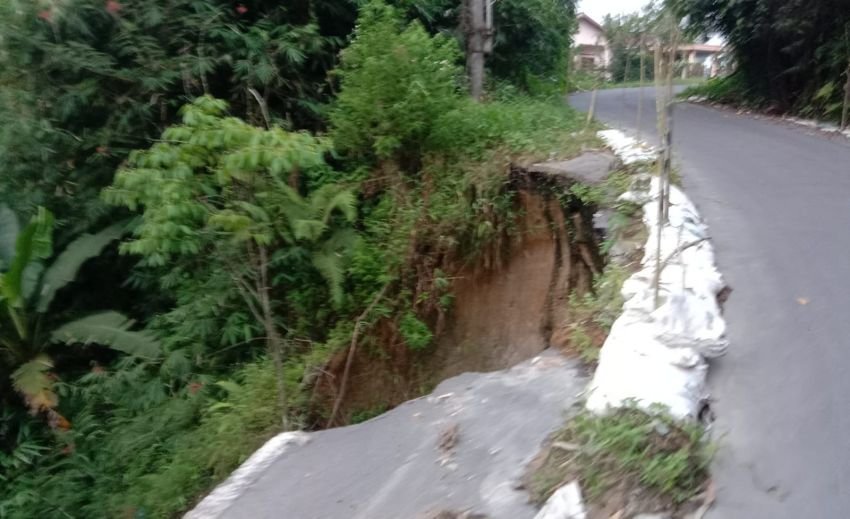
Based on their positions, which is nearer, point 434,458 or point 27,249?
point 434,458

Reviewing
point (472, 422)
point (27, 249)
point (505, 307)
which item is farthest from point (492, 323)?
point (27, 249)

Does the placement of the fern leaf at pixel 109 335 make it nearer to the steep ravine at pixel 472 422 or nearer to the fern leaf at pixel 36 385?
the fern leaf at pixel 36 385

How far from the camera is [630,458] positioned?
10.3ft

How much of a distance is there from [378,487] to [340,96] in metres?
4.75

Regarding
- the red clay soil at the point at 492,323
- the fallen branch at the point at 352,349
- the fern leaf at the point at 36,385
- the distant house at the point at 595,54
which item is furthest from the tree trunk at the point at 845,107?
the fern leaf at the point at 36,385

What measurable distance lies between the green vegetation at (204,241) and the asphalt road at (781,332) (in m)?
1.99

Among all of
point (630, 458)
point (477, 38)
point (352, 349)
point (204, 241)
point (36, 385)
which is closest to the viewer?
point (630, 458)

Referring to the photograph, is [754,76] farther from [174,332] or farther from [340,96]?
[174,332]

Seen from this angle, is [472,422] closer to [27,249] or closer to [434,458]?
[434,458]

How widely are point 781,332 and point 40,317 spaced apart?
6871 millimetres

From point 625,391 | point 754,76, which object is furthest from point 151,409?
point 754,76

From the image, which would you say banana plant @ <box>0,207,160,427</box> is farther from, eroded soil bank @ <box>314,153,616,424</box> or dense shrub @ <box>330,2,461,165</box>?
dense shrub @ <box>330,2,461,165</box>

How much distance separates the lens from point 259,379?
6.34m

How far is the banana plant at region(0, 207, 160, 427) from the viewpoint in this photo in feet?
22.7
